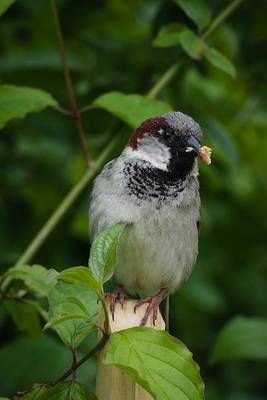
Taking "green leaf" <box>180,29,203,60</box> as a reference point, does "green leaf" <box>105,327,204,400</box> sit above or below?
below

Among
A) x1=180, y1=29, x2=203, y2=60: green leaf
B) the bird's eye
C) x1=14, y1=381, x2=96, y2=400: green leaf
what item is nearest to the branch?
x1=180, y1=29, x2=203, y2=60: green leaf

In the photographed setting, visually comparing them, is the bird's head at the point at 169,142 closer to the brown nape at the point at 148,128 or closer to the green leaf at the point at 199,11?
the brown nape at the point at 148,128

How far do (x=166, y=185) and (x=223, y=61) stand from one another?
41 cm

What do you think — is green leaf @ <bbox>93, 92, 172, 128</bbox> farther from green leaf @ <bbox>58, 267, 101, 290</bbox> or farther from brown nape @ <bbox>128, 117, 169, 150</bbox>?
green leaf @ <bbox>58, 267, 101, 290</bbox>

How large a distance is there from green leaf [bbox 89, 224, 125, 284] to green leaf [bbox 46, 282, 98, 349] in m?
0.08

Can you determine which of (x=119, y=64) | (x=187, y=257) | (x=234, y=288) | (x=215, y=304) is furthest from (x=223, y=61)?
(x=234, y=288)

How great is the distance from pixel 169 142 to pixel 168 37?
0.31m

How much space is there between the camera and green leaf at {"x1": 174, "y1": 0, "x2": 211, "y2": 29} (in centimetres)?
262

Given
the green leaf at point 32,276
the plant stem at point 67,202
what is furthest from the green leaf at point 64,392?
the plant stem at point 67,202

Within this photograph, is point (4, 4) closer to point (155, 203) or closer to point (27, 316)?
point (155, 203)

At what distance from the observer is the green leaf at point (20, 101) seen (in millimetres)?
2303

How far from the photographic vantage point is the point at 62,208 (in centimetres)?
258

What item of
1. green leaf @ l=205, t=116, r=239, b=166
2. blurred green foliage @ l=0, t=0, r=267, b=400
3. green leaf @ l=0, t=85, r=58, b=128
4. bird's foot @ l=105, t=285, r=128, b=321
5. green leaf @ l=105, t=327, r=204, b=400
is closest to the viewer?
green leaf @ l=105, t=327, r=204, b=400

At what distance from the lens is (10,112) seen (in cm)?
230
